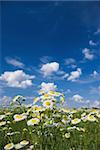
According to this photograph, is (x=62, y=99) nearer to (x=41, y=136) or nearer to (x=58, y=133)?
(x=41, y=136)

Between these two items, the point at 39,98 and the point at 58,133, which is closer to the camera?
the point at 39,98

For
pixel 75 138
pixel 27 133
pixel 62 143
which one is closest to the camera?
pixel 62 143

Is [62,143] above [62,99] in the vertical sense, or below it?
below

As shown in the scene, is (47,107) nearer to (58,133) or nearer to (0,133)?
(58,133)

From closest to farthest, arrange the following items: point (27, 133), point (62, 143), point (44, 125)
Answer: point (44, 125) → point (62, 143) → point (27, 133)

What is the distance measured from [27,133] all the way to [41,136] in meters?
1.52

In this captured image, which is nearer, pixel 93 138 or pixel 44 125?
pixel 44 125

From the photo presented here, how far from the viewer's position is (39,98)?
5.05 metres

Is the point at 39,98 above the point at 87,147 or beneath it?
above

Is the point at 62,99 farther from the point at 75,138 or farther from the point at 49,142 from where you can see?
the point at 75,138

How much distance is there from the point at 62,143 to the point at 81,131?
1313 millimetres

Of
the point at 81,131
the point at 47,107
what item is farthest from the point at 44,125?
the point at 81,131

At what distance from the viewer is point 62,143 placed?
17.3ft

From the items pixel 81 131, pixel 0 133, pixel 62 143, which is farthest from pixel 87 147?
pixel 0 133
